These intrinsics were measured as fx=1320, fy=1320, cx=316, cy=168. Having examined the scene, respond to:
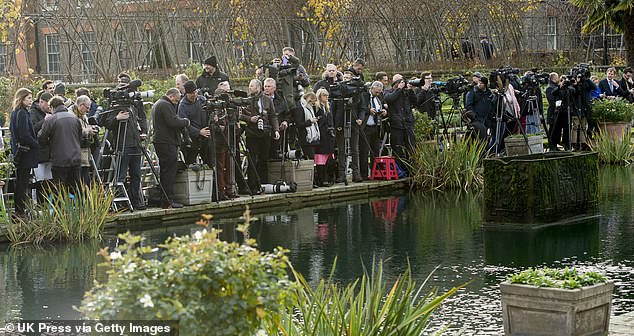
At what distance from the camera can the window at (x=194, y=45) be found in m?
33.7

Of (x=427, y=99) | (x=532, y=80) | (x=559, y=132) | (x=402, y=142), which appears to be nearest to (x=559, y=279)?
(x=402, y=142)

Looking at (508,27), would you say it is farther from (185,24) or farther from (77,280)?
(77,280)

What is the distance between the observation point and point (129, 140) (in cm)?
2017

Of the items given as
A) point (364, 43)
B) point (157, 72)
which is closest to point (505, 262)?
point (157, 72)

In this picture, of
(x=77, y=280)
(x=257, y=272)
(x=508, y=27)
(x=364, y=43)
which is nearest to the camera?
(x=257, y=272)

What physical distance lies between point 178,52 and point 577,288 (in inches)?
975

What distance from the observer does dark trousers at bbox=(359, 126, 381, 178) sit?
25.0 metres

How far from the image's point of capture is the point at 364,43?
3928cm

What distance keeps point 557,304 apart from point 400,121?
15.3 m

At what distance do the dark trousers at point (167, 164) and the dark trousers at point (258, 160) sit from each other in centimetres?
212

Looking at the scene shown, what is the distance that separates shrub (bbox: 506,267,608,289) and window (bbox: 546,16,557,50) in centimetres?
3726

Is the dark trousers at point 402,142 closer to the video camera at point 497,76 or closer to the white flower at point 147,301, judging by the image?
the video camera at point 497,76

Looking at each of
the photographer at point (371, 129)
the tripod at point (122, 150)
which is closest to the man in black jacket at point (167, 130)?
the tripod at point (122, 150)

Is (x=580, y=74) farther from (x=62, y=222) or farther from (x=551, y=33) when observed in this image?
(x=551, y=33)
